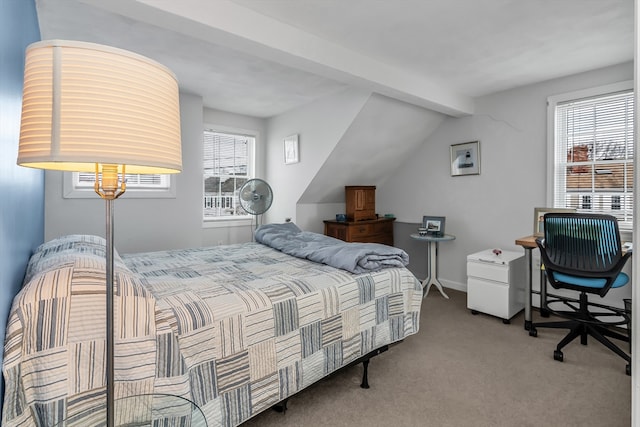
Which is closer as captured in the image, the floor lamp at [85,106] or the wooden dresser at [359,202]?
the floor lamp at [85,106]

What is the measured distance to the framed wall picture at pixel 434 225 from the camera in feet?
13.7

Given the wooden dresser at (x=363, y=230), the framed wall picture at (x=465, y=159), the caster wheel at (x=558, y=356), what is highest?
the framed wall picture at (x=465, y=159)

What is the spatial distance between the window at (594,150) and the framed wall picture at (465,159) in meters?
0.76

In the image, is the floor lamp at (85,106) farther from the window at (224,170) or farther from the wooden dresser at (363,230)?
the window at (224,170)

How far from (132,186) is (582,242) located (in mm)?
4181

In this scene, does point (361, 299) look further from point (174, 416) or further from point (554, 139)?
point (554, 139)

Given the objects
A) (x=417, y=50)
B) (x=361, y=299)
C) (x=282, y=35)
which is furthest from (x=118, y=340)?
(x=417, y=50)

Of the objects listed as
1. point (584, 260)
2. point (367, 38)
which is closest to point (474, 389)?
point (584, 260)

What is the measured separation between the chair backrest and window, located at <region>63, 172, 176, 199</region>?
363 centimetres

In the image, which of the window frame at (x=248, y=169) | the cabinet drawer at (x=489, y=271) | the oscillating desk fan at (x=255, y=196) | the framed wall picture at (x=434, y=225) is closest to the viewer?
the cabinet drawer at (x=489, y=271)

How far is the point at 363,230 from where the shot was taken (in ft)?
15.1

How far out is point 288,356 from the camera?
1668mm

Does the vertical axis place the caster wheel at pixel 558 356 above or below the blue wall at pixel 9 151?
below

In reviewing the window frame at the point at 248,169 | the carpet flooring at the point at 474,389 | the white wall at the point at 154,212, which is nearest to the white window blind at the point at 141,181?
the white wall at the point at 154,212
